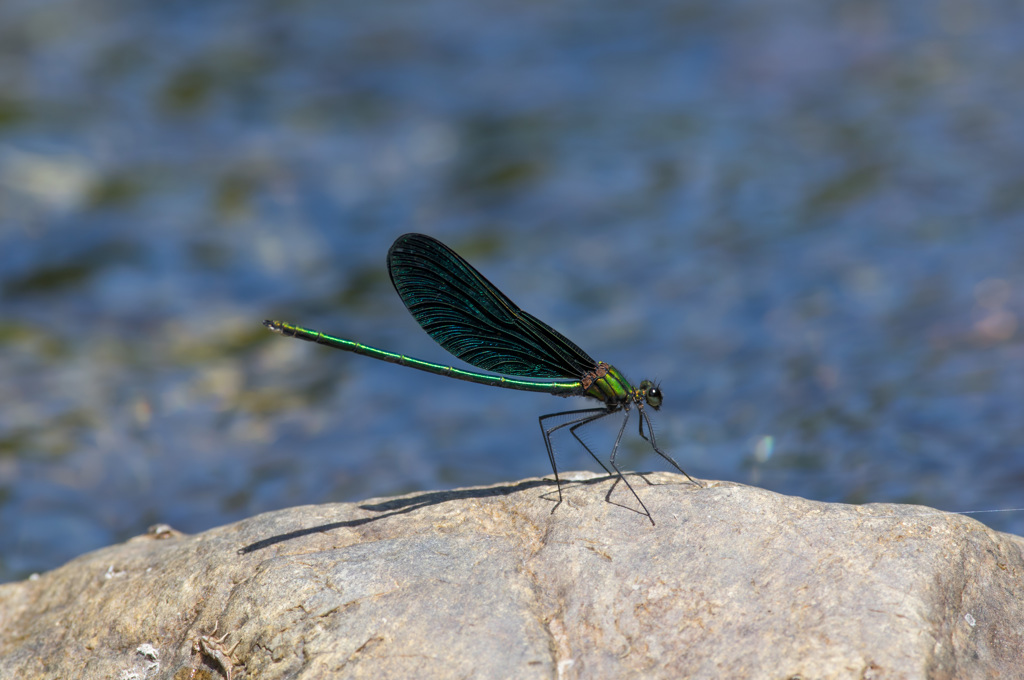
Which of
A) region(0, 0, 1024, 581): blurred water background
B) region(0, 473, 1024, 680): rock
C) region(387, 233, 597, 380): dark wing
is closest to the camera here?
region(0, 473, 1024, 680): rock

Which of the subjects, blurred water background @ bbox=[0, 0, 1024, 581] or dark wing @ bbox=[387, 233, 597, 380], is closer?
dark wing @ bbox=[387, 233, 597, 380]

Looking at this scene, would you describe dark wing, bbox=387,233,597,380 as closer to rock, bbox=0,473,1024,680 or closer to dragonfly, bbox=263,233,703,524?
dragonfly, bbox=263,233,703,524

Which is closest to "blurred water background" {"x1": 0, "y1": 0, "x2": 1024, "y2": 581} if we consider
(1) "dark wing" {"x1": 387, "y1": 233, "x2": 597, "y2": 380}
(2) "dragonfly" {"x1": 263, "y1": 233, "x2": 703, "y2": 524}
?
(2) "dragonfly" {"x1": 263, "y1": 233, "x2": 703, "y2": 524}

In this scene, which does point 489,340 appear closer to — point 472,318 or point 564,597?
point 472,318

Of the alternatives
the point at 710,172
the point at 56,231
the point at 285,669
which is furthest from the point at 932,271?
the point at 56,231

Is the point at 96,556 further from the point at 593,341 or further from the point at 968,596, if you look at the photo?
the point at 593,341

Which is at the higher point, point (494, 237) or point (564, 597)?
point (494, 237)

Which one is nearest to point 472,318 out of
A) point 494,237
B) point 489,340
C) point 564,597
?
point 489,340
